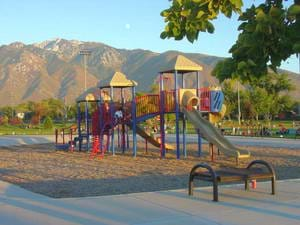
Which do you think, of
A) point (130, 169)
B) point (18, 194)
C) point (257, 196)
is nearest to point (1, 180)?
point (18, 194)

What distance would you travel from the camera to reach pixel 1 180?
14.7 metres

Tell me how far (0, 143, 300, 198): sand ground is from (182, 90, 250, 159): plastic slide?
706 millimetres

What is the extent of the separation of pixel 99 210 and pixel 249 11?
5012 mm

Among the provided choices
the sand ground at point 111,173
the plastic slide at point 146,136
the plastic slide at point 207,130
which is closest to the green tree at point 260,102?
the plastic slide at point 146,136

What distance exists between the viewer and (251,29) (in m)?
4.30

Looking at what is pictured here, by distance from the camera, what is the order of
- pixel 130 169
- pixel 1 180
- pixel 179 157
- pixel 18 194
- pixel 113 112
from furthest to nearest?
pixel 113 112 < pixel 179 157 < pixel 130 169 < pixel 1 180 < pixel 18 194

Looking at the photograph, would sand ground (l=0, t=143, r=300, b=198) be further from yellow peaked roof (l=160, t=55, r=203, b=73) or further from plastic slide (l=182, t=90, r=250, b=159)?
yellow peaked roof (l=160, t=55, r=203, b=73)

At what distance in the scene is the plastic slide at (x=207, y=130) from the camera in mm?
19172

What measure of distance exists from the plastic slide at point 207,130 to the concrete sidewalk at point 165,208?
826 cm

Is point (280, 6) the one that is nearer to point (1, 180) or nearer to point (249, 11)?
point (249, 11)

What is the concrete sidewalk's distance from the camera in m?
7.78

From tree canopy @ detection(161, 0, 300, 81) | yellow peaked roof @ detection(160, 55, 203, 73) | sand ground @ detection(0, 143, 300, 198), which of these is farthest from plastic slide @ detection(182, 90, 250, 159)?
tree canopy @ detection(161, 0, 300, 81)

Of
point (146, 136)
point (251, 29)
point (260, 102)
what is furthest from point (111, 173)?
point (260, 102)

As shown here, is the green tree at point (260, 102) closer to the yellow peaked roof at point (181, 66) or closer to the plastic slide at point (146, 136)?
the plastic slide at point (146, 136)
